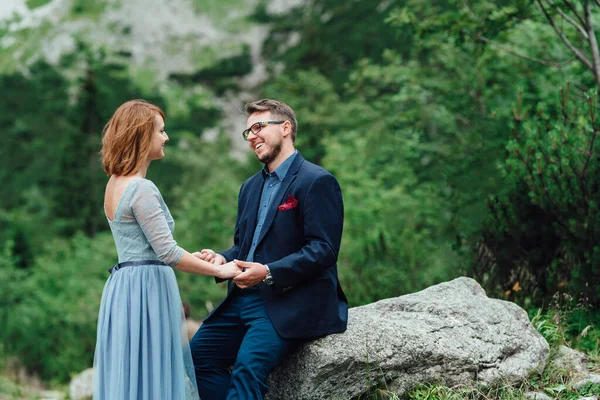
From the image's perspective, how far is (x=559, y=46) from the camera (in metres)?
10.6

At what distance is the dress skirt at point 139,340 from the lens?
12.4 feet

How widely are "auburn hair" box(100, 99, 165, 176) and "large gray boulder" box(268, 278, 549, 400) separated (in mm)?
1522

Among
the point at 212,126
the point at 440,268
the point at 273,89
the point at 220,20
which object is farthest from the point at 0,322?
the point at 220,20

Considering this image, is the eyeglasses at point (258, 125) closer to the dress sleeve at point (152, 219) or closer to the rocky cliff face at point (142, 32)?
the dress sleeve at point (152, 219)

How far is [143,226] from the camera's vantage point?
3.79 meters

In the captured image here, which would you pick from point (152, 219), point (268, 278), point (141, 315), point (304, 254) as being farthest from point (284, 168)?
point (141, 315)

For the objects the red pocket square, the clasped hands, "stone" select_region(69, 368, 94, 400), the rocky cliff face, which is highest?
the rocky cliff face

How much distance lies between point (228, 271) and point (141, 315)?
1.79 ft

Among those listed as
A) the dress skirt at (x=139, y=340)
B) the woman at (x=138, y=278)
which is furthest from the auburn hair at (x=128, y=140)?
the dress skirt at (x=139, y=340)

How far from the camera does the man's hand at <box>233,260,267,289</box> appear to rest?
399 cm

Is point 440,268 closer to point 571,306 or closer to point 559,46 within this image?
point 571,306

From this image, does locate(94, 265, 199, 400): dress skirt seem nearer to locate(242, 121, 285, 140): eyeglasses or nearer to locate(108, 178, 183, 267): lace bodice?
locate(108, 178, 183, 267): lace bodice

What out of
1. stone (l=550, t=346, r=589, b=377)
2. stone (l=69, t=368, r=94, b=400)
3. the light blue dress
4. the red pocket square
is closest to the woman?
the light blue dress

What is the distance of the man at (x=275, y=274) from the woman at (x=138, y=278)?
33cm
